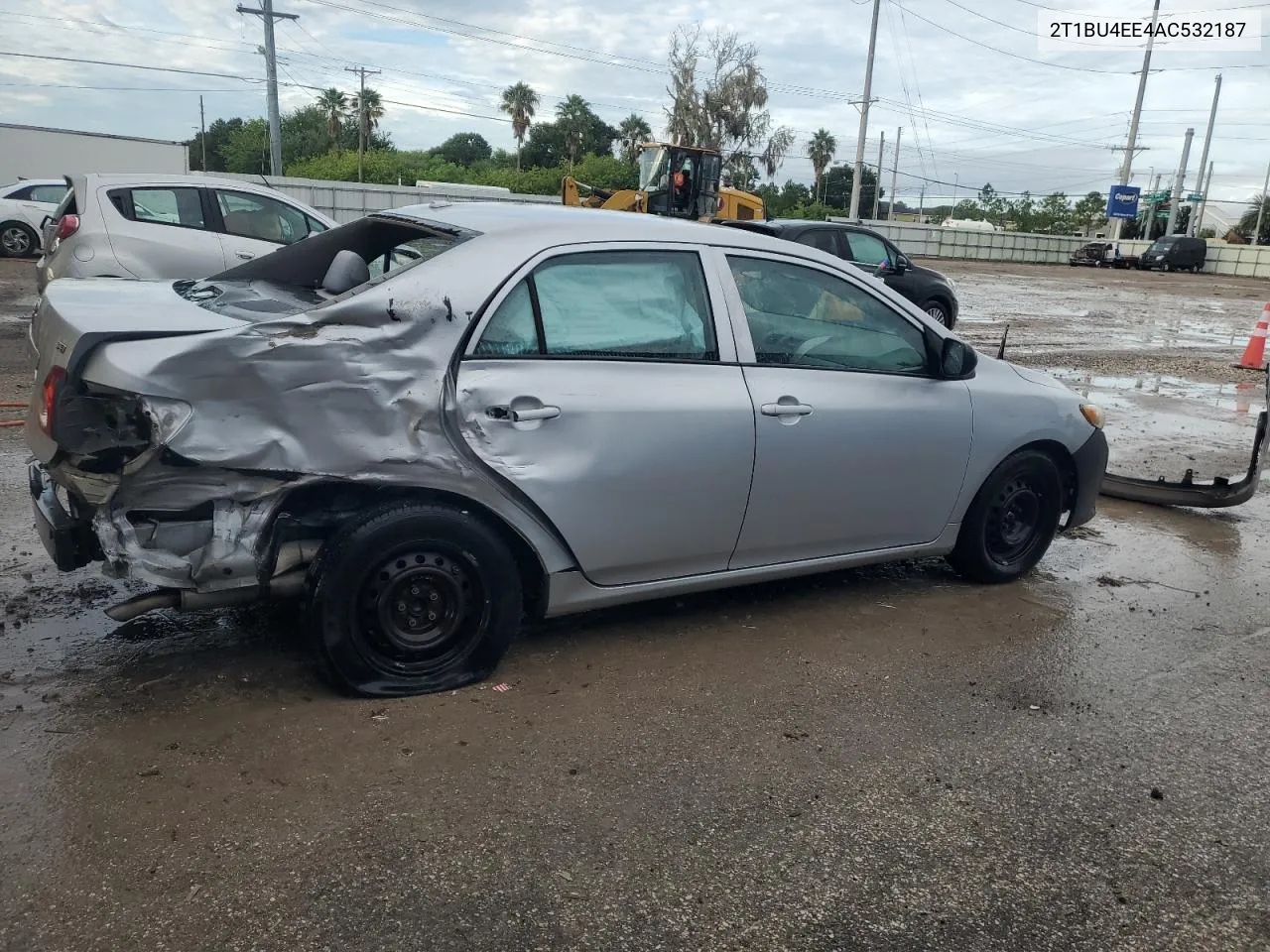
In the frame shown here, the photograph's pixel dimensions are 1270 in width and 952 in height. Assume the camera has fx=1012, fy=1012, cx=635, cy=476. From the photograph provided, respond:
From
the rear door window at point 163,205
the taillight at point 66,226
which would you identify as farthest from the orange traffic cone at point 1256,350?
the taillight at point 66,226

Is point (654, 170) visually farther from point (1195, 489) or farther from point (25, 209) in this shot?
point (1195, 489)

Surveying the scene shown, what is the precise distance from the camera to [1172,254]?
51.0m

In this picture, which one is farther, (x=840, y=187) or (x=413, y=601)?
(x=840, y=187)

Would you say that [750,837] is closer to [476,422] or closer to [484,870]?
[484,870]

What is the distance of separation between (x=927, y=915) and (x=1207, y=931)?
2.41 feet

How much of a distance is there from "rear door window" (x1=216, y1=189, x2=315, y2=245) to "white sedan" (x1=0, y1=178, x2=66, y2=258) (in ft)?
37.4

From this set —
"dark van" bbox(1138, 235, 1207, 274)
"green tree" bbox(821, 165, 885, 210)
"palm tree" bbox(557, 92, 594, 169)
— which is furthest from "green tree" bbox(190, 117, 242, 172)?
"dark van" bbox(1138, 235, 1207, 274)

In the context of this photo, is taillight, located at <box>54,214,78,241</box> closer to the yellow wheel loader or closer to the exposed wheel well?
the exposed wheel well

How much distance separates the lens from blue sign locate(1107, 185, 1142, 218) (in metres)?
62.3

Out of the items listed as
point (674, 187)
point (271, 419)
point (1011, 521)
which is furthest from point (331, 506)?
point (674, 187)

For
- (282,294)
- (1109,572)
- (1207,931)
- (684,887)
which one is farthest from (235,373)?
(1109,572)

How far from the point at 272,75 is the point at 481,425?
3410 cm

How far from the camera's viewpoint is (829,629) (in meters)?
4.46

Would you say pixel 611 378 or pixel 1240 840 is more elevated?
pixel 611 378
